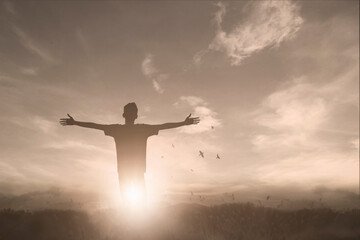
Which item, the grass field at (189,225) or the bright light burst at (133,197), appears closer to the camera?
the bright light burst at (133,197)

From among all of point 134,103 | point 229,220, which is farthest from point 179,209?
point 134,103

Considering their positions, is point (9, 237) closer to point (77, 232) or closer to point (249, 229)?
point (77, 232)

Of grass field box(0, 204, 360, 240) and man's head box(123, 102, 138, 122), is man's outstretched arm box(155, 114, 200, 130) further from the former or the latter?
grass field box(0, 204, 360, 240)

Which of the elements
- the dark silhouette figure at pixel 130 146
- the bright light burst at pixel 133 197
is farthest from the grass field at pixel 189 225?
the dark silhouette figure at pixel 130 146

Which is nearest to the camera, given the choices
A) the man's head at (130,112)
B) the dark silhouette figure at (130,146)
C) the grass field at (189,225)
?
the dark silhouette figure at (130,146)

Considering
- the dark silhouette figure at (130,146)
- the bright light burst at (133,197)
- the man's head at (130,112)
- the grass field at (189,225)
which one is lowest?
the grass field at (189,225)

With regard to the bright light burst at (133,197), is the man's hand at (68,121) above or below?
above

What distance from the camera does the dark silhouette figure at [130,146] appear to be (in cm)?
825

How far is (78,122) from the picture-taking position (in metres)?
9.47

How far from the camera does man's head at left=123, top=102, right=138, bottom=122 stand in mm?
8555

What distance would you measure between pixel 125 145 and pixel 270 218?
713 centimetres

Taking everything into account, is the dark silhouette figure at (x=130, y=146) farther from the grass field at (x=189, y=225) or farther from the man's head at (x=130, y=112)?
the grass field at (x=189, y=225)

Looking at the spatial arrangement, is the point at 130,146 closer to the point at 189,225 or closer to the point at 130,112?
the point at 130,112

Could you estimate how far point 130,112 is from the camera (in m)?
8.56
